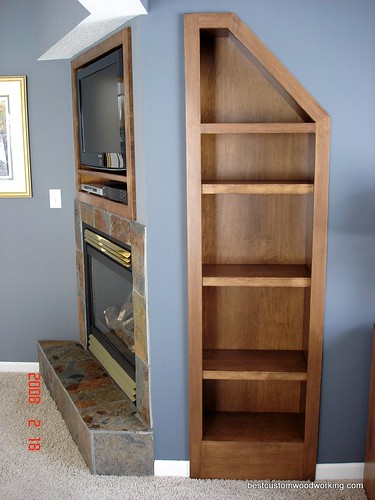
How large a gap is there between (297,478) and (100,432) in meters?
0.88

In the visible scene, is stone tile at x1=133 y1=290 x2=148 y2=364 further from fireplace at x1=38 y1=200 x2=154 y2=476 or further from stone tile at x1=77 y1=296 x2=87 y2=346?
stone tile at x1=77 y1=296 x2=87 y2=346

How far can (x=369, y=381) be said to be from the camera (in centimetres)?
244

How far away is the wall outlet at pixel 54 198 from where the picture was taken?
11.5ft

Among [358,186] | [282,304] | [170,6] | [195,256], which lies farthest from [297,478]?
[170,6]

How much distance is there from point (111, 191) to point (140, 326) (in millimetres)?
676

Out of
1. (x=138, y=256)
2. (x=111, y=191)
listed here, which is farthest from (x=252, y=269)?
(x=111, y=191)

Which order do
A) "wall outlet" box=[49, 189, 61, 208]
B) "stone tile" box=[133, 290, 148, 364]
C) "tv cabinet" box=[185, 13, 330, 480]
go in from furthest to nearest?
"wall outlet" box=[49, 189, 61, 208]
"stone tile" box=[133, 290, 148, 364]
"tv cabinet" box=[185, 13, 330, 480]

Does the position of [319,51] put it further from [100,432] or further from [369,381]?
[100,432]

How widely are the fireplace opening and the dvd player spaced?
221mm

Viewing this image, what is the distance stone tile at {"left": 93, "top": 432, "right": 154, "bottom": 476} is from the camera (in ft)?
8.36

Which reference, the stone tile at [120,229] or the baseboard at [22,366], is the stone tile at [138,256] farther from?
the baseboard at [22,366]

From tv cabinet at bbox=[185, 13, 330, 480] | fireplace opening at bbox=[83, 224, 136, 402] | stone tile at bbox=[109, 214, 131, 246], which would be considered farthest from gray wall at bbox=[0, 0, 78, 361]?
tv cabinet at bbox=[185, 13, 330, 480]

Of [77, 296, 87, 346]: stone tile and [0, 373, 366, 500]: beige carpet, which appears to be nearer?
[0, 373, 366, 500]: beige carpet

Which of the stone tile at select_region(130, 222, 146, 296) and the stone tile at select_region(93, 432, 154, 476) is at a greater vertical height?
the stone tile at select_region(130, 222, 146, 296)
